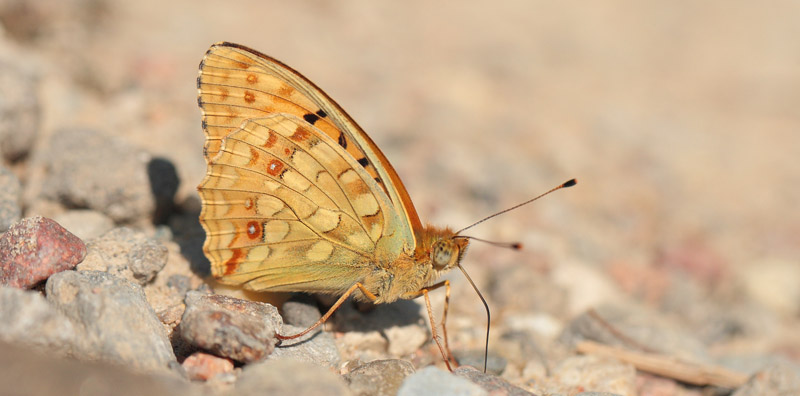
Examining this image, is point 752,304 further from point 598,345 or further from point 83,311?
point 83,311

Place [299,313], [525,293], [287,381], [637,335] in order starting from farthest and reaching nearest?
[525,293] → [637,335] → [299,313] → [287,381]

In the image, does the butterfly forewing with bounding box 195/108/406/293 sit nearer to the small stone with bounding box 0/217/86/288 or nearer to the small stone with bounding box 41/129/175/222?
the small stone with bounding box 0/217/86/288

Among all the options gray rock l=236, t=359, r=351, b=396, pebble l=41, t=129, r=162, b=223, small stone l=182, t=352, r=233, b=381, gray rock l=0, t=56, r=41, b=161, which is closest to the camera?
gray rock l=236, t=359, r=351, b=396

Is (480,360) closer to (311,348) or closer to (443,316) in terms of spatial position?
(443,316)

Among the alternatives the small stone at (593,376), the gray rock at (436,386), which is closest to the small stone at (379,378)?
the gray rock at (436,386)

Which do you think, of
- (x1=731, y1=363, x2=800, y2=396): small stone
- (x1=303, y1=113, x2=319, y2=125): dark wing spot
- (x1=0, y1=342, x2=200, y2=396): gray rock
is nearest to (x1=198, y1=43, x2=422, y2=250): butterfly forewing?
(x1=303, y1=113, x2=319, y2=125): dark wing spot

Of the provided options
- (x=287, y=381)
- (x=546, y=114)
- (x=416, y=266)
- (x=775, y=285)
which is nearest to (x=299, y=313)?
(x=416, y=266)

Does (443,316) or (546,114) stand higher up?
(546,114)

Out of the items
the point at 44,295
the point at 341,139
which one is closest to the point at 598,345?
the point at 341,139

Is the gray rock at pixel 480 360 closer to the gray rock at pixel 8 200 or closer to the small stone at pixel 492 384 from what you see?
the small stone at pixel 492 384
